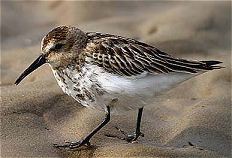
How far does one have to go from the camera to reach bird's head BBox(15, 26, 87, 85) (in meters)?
4.56

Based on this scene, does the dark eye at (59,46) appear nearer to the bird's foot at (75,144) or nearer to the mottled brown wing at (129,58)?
the mottled brown wing at (129,58)

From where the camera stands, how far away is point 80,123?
17.0 ft

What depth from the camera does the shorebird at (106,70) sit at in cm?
449

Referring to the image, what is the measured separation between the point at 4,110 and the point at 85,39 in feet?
3.38

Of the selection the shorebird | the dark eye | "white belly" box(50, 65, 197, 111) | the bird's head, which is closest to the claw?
the shorebird

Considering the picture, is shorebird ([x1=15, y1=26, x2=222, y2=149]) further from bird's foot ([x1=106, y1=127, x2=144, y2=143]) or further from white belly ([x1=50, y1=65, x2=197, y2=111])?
bird's foot ([x1=106, y1=127, x2=144, y2=143])

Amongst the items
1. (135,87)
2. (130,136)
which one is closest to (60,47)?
(135,87)

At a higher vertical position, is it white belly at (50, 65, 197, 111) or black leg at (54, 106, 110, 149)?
white belly at (50, 65, 197, 111)

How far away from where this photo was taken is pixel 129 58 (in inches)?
183

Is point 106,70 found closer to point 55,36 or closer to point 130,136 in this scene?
point 55,36

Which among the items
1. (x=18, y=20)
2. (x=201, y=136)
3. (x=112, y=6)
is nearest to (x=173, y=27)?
(x=112, y=6)

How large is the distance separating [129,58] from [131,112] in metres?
0.98

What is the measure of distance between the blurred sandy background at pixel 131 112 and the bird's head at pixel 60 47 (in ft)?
2.23

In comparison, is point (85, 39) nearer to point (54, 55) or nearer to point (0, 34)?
point (54, 55)
